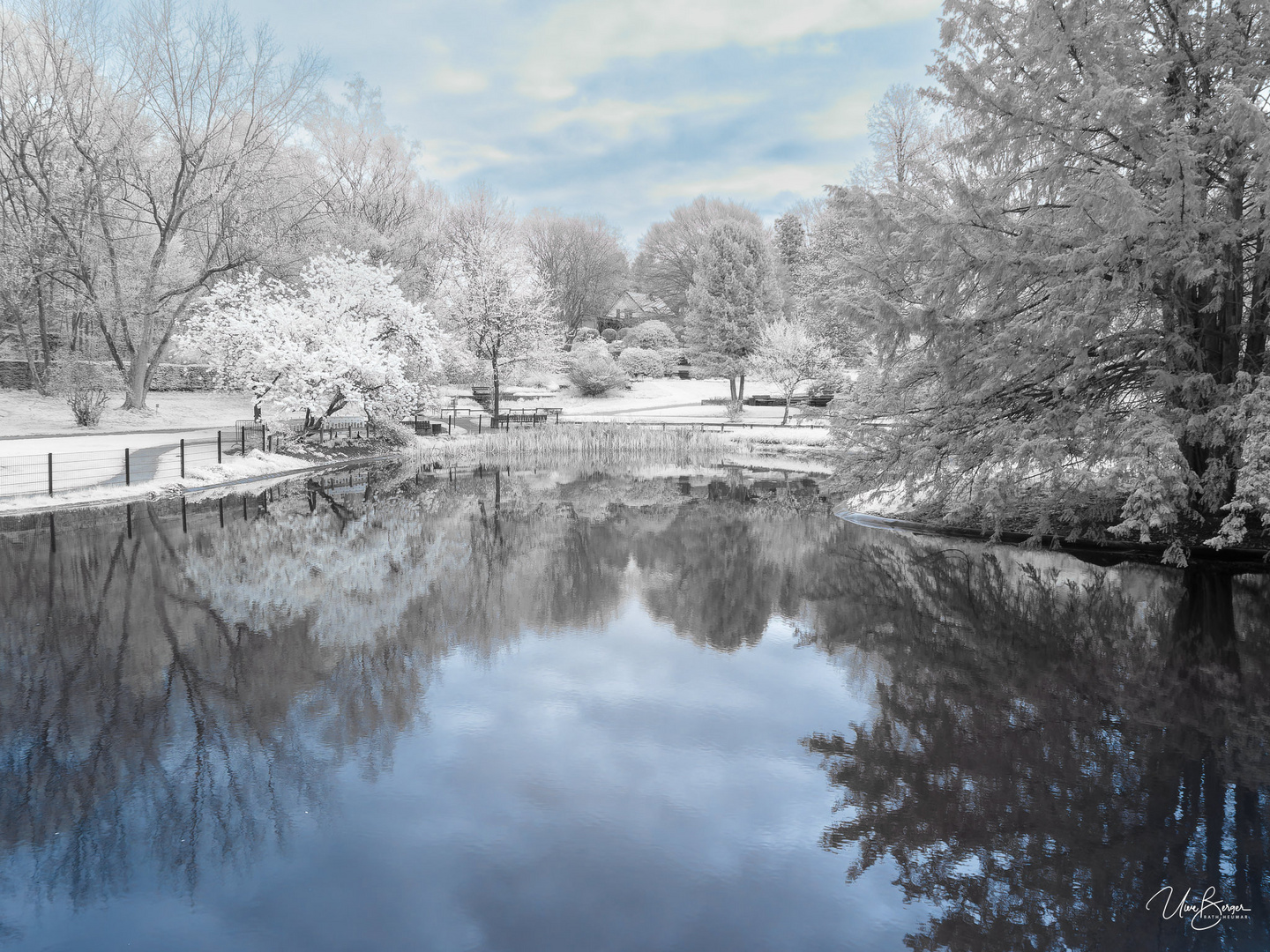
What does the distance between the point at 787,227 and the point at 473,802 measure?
64799mm

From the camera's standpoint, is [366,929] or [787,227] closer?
[366,929]

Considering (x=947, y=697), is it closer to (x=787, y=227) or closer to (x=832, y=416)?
(x=832, y=416)

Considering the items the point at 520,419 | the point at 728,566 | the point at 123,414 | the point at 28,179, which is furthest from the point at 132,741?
the point at 520,419

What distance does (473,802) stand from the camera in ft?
17.1

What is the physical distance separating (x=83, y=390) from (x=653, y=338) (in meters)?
41.1

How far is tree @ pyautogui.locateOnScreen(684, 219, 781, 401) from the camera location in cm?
5125

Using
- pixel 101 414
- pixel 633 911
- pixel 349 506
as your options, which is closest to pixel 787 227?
pixel 101 414

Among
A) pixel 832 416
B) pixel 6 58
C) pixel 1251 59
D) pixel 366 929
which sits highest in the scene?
pixel 6 58

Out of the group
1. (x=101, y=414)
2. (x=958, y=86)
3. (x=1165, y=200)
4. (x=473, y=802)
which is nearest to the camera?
(x=473, y=802)

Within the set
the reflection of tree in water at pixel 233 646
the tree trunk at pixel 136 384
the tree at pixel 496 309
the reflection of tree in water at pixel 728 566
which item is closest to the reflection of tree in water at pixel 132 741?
the reflection of tree in water at pixel 233 646

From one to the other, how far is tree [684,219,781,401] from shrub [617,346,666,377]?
7654 millimetres

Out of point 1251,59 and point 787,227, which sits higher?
point 787,227

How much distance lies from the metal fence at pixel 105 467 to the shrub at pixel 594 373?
29.3 metres

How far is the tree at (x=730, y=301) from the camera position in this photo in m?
51.2
